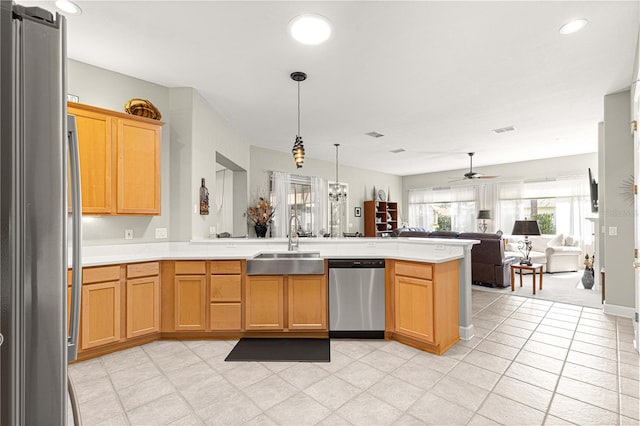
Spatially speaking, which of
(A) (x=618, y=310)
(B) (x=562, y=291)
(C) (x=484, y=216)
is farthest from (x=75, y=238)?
(C) (x=484, y=216)

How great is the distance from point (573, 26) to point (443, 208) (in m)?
8.00

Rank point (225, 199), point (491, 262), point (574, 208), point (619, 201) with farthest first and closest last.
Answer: point (574, 208) < point (225, 199) < point (491, 262) < point (619, 201)

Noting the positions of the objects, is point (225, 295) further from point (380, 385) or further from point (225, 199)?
point (225, 199)

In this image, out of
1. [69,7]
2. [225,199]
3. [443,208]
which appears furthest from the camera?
[443,208]

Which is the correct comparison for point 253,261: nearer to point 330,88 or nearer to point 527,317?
point 330,88

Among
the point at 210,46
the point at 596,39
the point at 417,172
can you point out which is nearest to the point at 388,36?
the point at 210,46

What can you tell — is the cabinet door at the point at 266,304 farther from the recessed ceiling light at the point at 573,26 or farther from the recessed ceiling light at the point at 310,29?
the recessed ceiling light at the point at 573,26

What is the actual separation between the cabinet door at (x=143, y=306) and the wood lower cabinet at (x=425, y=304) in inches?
94.6

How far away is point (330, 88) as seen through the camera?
363cm

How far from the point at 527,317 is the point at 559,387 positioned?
5.96 feet

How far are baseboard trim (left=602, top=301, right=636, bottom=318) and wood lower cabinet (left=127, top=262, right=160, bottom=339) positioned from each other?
5.49 metres

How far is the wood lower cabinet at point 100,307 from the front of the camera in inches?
104

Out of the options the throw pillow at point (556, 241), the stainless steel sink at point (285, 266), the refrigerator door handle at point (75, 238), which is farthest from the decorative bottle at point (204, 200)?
the throw pillow at point (556, 241)

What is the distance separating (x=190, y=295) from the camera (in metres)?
3.17
